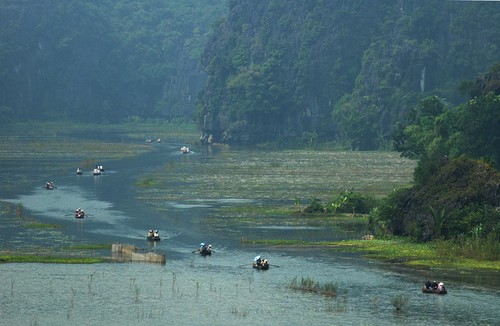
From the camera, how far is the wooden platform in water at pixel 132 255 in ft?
265

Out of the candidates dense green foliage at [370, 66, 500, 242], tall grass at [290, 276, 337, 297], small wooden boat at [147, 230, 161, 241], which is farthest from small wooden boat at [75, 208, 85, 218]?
tall grass at [290, 276, 337, 297]

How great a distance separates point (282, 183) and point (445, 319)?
249 feet

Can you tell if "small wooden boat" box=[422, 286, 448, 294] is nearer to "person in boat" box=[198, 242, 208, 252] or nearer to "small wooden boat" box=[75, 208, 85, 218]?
"person in boat" box=[198, 242, 208, 252]

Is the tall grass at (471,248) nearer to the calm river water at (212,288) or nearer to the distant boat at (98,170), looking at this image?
the calm river water at (212,288)

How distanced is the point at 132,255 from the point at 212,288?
1201 centimetres

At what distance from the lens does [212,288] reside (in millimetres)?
71750

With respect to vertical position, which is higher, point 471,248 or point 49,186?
point 471,248

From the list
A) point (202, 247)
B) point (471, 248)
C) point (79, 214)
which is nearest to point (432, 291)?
point (471, 248)

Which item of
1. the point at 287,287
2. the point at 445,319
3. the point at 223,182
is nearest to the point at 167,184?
the point at 223,182

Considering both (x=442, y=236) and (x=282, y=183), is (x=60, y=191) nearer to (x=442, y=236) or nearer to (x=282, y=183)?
(x=282, y=183)

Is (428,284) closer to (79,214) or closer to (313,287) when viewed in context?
(313,287)

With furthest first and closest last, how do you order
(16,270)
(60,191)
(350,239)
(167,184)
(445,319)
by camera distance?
(167,184) < (60,191) < (350,239) < (16,270) < (445,319)

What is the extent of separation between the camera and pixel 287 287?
237ft

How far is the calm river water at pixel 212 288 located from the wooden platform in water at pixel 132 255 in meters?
1.06
